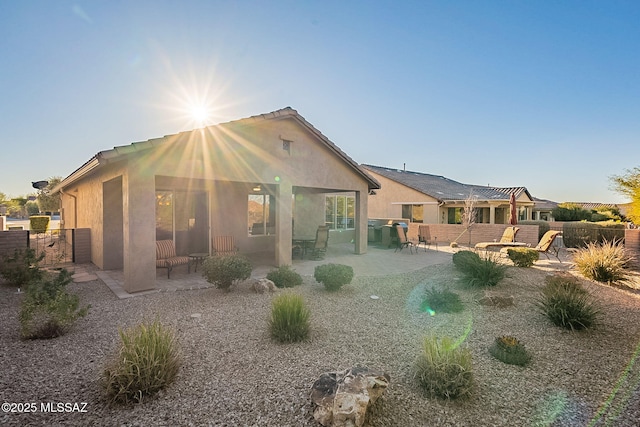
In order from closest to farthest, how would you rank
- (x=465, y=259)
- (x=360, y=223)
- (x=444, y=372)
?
1. (x=444, y=372)
2. (x=465, y=259)
3. (x=360, y=223)

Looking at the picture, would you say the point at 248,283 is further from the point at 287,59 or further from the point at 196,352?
the point at 287,59

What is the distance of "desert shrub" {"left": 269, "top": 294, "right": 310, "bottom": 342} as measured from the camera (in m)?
4.69

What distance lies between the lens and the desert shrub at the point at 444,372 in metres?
3.39

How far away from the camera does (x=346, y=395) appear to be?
2.92 m

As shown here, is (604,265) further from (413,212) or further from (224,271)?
(413,212)

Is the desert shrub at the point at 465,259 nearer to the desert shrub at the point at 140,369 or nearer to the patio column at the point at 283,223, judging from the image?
the patio column at the point at 283,223

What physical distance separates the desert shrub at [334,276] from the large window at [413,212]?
19736 mm

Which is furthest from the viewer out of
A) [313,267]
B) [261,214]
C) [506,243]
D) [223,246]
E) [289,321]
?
[261,214]

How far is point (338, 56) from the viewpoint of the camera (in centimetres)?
1055

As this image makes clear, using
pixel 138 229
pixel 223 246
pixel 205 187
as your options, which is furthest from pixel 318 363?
pixel 205 187

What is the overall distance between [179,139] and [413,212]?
22.1 meters

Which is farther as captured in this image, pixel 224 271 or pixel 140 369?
pixel 224 271

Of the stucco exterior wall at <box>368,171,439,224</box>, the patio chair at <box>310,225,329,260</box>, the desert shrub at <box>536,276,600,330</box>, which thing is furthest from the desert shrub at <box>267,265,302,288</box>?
the stucco exterior wall at <box>368,171,439,224</box>

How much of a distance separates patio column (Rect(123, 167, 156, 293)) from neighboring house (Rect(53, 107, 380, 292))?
2 centimetres
